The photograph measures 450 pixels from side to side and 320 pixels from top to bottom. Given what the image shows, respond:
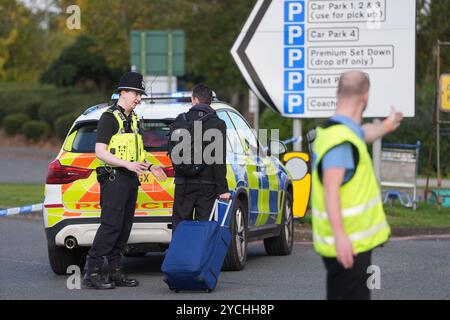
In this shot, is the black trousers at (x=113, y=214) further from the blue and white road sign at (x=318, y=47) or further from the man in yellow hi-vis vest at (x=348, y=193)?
the blue and white road sign at (x=318, y=47)

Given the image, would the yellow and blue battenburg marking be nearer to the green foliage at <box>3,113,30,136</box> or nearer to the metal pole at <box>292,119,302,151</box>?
the metal pole at <box>292,119,302,151</box>

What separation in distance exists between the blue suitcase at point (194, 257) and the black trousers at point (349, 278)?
11.5 feet

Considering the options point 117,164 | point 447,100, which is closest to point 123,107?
point 117,164

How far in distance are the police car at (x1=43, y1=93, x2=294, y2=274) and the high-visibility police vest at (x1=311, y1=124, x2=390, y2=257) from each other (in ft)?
15.5

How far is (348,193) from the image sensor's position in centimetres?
636

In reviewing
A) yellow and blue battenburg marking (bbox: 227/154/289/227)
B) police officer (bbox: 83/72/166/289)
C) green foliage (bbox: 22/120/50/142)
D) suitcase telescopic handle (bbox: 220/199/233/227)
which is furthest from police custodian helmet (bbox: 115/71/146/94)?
green foliage (bbox: 22/120/50/142)

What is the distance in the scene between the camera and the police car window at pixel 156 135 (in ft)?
36.9

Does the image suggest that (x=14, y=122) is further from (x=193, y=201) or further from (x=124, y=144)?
(x=124, y=144)

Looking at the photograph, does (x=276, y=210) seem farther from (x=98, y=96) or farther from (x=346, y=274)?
(x=98, y=96)

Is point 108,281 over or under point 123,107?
under

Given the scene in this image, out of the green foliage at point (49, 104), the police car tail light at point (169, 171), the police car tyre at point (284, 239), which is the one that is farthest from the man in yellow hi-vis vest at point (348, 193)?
the green foliage at point (49, 104)

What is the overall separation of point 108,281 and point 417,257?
13.5ft
